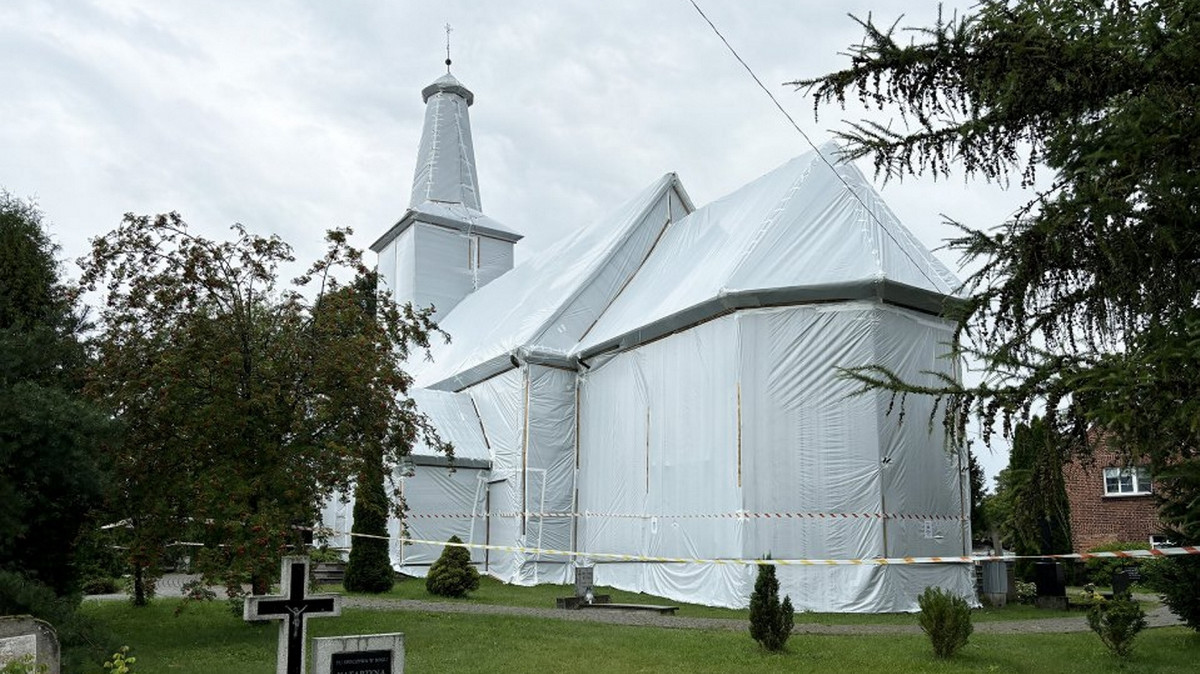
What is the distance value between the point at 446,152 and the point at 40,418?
28262 millimetres

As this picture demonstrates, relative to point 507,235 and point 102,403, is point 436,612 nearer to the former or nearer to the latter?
point 102,403

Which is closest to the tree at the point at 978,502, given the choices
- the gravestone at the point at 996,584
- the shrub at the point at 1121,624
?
the gravestone at the point at 996,584

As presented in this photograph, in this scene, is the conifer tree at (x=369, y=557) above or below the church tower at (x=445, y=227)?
below

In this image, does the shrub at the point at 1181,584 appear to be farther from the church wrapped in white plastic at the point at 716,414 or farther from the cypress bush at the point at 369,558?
the cypress bush at the point at 369,558

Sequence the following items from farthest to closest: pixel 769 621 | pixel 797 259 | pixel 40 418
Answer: pixel 797 259
pixel 769 621
pixel 40 418

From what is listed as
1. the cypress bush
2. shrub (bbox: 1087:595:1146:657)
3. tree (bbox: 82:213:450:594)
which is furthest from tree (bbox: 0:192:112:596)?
shrub (bbox: 1087:595:1146:657)

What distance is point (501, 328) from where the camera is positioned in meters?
25.8

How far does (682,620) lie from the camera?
14828 mm

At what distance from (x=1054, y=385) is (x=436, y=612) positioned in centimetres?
1125

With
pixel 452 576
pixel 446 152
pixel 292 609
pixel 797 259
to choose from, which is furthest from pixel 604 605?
pixel 446 152

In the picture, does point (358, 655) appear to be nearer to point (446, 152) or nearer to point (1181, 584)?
point (1181, 584)

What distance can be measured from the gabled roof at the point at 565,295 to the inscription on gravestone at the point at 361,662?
1640 centimetres

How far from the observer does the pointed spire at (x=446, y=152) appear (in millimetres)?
36294

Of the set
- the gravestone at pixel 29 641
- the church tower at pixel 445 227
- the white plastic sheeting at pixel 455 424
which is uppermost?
the church tower at pixel 445 227
